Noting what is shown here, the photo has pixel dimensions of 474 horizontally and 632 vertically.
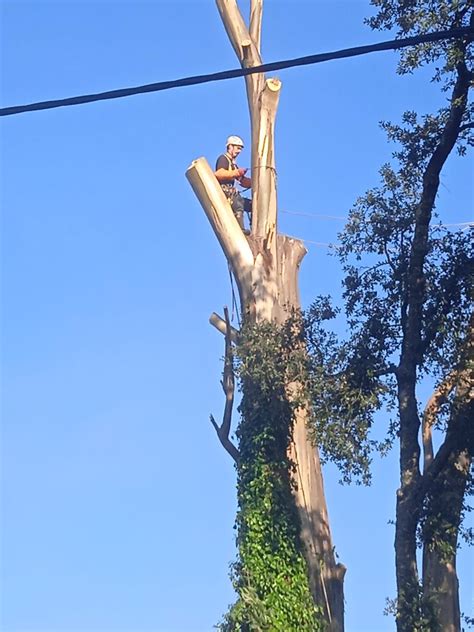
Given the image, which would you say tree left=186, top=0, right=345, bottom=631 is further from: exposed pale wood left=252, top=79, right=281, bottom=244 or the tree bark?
the tree bark

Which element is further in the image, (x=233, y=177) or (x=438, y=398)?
(x=233, y=177)

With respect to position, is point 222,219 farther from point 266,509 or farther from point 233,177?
point 266,509

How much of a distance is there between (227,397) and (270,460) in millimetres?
934

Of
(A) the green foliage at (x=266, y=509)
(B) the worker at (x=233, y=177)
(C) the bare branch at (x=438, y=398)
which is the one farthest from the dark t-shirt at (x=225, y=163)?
(C) the bare branch at (x=438, y=398)

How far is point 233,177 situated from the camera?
16797 mm

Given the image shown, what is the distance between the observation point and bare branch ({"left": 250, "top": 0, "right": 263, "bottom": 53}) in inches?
674

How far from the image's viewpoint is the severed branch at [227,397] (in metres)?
14.0

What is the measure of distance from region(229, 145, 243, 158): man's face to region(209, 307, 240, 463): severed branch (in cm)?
264

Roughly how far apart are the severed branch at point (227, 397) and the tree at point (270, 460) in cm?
1

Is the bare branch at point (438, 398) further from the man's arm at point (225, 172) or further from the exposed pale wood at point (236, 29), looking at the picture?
the exposed pale wood at point (236, 29)

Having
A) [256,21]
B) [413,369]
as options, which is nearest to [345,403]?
[413,369]

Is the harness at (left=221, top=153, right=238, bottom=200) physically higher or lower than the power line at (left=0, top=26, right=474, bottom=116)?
higher

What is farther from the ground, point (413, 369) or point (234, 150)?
point (234, 150)

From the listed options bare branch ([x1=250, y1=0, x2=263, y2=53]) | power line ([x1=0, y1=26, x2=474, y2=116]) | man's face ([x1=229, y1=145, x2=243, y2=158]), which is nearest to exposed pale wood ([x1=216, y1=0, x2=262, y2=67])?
bare branch ([x1=250, y1=0, x2=263, y2=53])
